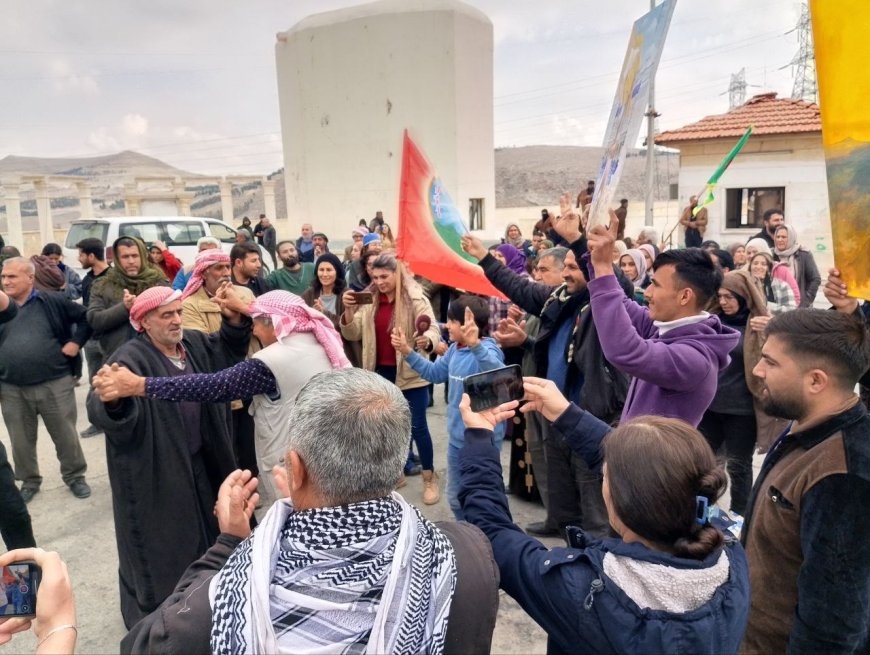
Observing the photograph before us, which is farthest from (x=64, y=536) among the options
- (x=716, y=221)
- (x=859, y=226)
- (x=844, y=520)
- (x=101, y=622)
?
(x=716, y=221)

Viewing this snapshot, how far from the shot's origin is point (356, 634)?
1.10 meters

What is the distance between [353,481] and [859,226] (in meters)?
1.61

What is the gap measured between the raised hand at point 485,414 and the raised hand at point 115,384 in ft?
4.85

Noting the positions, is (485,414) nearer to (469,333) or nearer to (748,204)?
(469,333)

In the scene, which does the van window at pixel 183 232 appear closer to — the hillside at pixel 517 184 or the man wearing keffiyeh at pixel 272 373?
the man wearing keffiyeh at pixel 272 373

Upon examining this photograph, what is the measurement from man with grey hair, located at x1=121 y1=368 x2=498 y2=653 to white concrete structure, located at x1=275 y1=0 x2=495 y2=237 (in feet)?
72.7

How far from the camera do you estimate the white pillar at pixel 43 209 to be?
18.5m

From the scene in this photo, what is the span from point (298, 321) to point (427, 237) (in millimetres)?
1612

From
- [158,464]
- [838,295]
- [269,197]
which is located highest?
[269,197]

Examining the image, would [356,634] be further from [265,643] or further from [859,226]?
[859,226]

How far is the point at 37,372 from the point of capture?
439cm

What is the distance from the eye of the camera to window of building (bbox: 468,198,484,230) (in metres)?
24.4

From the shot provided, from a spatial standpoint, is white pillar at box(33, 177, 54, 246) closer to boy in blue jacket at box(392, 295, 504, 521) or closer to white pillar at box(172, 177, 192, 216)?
white pillar at box(172, 177, 192, 216)

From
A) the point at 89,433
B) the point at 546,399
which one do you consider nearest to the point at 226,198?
the point at 89,433
